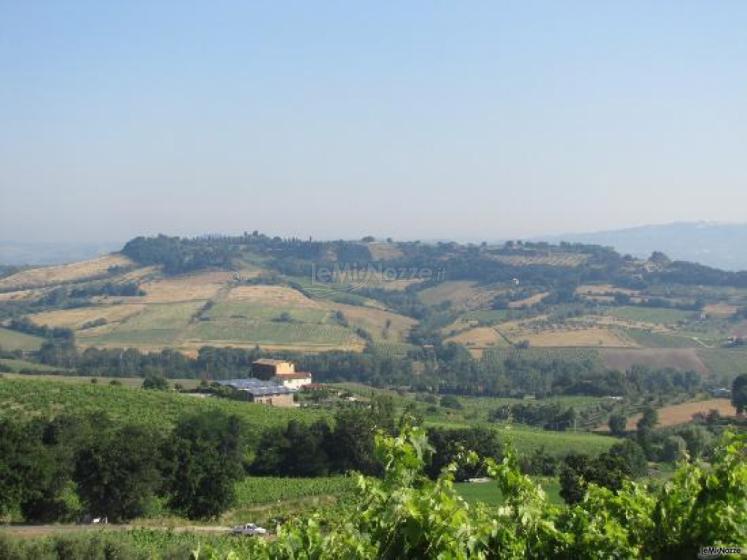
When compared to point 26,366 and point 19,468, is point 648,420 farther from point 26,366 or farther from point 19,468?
point 26,366

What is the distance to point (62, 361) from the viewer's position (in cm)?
10938

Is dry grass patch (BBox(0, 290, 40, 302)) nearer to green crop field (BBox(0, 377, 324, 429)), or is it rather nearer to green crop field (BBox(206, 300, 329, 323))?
green crop field (BBox(206, 300, 329, 323))

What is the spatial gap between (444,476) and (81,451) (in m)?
34.5

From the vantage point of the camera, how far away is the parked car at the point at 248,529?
32841 mm

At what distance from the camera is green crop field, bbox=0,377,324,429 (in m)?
53.0

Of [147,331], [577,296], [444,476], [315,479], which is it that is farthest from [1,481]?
[577,296]

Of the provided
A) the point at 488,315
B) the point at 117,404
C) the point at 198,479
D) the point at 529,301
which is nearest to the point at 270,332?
the point at 488,315

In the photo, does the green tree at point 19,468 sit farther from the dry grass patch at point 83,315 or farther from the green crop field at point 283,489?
the dry grass patch at point 83,315

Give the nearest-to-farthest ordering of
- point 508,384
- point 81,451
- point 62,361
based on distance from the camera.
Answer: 1. point 81,451
2. point 508,384
3. point 62,361

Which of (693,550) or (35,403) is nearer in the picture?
(693,550)

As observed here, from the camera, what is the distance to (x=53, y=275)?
187125mm

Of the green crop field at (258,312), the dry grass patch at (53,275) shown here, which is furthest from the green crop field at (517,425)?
the dry grass patch at (53,275)

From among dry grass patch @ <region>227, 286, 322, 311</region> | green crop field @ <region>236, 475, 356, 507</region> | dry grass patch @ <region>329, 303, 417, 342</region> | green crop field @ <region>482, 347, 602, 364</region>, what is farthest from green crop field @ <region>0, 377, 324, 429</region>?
dry grass patch @ <region>227, 286, 322, 311</region>

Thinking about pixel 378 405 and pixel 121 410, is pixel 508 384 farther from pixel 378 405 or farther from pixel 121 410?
pixel 121 410
